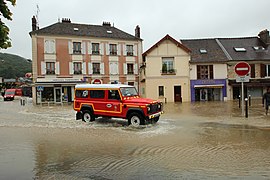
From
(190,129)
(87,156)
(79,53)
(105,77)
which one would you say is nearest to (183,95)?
(105,77)

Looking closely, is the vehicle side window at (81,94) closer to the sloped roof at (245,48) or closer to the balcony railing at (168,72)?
the balcony railing at (168,72)

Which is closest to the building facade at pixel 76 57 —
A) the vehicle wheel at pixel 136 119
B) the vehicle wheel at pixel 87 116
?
the vehicle wheel at pixel 87 116

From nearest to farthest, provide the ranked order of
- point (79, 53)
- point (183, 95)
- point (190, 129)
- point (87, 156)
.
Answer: point (87, 156), point (190, 129), point (183, 95), point (79, 53)

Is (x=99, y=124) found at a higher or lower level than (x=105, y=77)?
lower

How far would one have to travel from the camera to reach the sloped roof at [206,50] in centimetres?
3142

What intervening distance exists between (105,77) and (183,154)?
29506 mm

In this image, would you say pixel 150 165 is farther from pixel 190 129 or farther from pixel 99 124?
pixel 99 124

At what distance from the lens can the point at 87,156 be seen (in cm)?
670

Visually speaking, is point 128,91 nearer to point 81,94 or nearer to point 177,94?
point 81,94

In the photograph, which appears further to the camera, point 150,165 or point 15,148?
point 15,148

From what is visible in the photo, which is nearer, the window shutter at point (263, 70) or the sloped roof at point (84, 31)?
the window shutter at point (263, 70)

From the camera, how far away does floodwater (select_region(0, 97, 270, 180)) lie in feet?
17.4

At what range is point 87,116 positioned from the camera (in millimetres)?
13094

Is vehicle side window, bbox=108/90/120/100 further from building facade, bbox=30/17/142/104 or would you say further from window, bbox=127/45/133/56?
window, bbox=127/45/133/56
